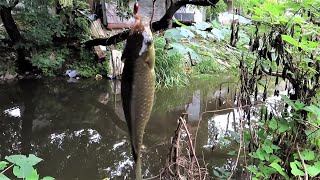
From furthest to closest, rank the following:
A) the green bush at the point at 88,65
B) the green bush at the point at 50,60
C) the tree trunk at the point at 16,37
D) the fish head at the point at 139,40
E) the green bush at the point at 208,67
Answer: the green bush at the point at 208,67
the green bush at the point at 88,65
the green bush at the point at 50,60
the tree trunk at the point at 16,37
the fish head at the point at 139,40

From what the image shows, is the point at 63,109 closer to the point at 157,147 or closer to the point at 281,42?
the point at 157,147

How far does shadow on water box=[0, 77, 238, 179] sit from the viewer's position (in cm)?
463

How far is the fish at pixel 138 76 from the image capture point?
3.76 feet

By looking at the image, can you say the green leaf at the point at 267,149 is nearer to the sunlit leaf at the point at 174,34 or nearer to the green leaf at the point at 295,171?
the green leaf at the point at 295,171

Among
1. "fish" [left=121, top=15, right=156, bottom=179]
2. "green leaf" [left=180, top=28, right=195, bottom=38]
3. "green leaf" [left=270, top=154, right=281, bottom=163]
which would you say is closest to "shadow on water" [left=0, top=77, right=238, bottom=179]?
"green leaf" [left=270, top=154, right=281, bottom=163]

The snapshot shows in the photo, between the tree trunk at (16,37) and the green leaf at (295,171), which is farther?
→ the tree trunk at (16,37)

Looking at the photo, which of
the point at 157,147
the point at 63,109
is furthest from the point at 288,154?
the point at 63,109

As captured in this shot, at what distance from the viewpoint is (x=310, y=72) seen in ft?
8.30

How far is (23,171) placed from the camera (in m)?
1.71

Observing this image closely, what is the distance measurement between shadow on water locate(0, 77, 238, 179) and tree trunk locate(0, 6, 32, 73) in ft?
1.47

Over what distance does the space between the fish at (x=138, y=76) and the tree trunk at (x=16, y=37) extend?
6791 millimetres

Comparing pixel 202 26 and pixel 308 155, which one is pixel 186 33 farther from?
pixel 308 155

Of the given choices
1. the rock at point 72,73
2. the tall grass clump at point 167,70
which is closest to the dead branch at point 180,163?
the tall grass clump at point 167,70

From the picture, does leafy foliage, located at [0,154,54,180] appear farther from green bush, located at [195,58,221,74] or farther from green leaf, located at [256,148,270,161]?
green bush, located at [195,58,221,74]
